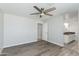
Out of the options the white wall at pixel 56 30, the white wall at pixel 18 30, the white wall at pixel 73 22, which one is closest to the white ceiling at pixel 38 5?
the white wall at pixel 73 22

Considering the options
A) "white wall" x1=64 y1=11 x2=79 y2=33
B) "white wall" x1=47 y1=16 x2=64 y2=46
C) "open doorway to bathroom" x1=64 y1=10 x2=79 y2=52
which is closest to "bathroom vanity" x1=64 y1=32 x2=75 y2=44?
"open doorway to bathroom" x1=64 y1=10 x2=79 y2=52

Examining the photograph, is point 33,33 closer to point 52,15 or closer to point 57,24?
point 57,24

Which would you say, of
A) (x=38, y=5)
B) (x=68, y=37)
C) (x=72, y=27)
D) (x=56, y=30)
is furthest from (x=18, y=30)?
(x=72, y=27)

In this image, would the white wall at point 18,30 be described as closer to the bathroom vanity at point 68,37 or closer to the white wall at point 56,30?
the white wall at point 56,30

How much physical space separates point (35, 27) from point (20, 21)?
1038 millimetres

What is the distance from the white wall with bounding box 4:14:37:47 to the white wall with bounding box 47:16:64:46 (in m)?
1.52

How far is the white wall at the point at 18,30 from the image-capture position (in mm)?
3785

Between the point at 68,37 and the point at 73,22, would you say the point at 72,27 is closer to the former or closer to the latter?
the point at 73,22

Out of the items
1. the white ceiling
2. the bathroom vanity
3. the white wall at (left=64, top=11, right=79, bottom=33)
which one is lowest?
the bathroom vanity

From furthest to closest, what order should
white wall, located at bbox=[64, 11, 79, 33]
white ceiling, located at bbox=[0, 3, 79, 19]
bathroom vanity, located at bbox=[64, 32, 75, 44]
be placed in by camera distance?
bathroom vanity, located at bbox=[64, 32, 75, 44], white wall, located at bbox=[64, 11, 79, 33], white ceiling, located at bbox=[0, 3, 79, 19]

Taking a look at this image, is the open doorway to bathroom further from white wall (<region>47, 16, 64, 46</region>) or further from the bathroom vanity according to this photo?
white wall (<region>47, 16, 64, 46</region>)

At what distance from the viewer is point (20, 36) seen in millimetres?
4309

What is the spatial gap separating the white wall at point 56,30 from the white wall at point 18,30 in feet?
4.97

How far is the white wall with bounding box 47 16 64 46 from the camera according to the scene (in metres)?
3.28
